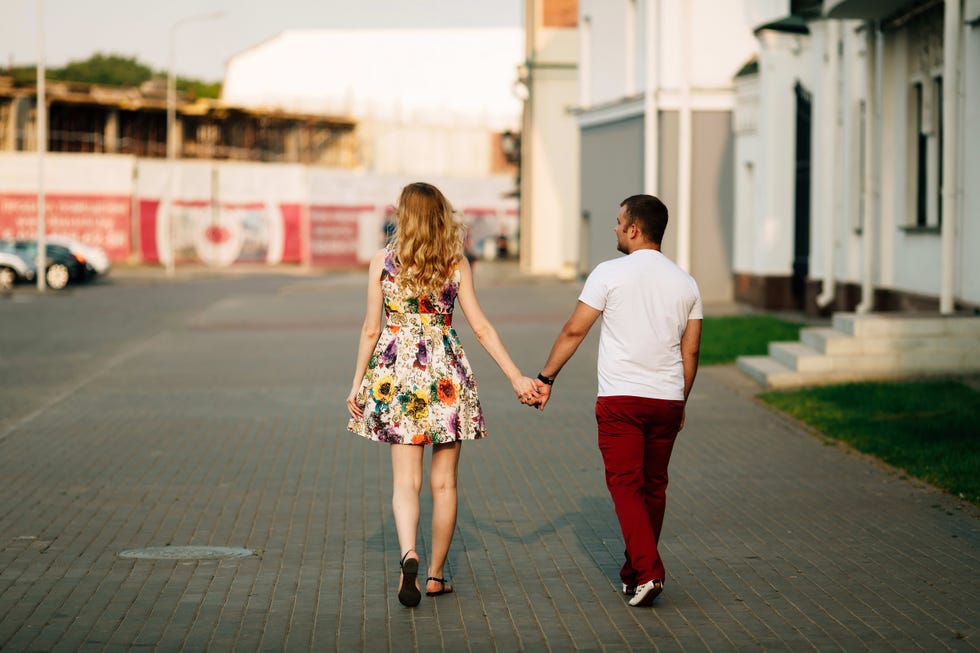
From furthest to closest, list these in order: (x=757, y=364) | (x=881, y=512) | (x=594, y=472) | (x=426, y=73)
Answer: (x=426, y=73), (x=757, y=364), (x=594, y=472), (x=881, y=512)

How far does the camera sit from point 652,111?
2927 centimetres

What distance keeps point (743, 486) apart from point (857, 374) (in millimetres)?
5878

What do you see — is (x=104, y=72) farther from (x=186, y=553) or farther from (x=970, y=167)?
(x=186, y=553)

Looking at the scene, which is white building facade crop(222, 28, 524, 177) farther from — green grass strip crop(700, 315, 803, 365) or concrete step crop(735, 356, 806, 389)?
concrete step crop(735, 356, 806, 389)

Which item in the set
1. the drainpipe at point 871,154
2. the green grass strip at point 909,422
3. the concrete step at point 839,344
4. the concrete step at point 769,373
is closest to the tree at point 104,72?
the drainpipe at point 871,154

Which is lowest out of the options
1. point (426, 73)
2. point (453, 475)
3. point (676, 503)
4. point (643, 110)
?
point (676, 503)

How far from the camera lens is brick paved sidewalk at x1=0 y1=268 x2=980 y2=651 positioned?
5773mm

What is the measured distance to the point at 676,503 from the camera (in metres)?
8.73

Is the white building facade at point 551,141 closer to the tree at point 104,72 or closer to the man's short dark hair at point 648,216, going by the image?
the man's short dark hair at point 648,216

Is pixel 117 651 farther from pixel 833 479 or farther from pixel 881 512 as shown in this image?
pixel 833 479

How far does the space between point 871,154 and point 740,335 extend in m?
3.05

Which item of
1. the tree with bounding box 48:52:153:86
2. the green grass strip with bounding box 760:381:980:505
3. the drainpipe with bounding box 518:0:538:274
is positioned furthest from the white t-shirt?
Result: the tree with bounding box 48:52:153:86

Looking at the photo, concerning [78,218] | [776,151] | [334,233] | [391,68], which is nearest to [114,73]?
[391,68]

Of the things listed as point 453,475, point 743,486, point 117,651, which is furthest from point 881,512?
point 117,651
